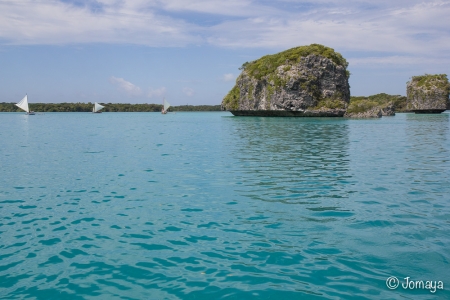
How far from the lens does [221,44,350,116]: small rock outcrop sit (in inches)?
3878

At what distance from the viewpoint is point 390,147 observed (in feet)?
100

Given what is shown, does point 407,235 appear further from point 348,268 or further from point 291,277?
point 291,277

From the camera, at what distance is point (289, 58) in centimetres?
10488

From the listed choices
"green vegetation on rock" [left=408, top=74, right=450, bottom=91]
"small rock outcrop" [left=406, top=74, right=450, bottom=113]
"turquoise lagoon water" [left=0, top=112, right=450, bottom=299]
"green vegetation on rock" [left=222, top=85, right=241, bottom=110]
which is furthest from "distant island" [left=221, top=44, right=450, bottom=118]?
"turquoise lagoon water" [left=0, top=112, right=450, bottom=299]

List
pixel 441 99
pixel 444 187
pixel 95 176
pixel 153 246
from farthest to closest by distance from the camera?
pixel 441 99 < pixel 95 176 < pixel 444 187 < pixel 153 246

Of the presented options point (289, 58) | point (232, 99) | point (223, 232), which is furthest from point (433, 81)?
point (223, 232)

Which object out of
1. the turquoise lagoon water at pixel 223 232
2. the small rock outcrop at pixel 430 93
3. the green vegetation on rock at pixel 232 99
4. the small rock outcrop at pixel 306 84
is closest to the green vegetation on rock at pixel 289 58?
the small rock outcrop at pixel 306 84

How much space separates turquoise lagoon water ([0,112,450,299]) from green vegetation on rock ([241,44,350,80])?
3467 inches

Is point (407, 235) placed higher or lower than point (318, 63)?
lower

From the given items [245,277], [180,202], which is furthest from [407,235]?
[180,202]

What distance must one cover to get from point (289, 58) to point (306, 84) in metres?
11.0

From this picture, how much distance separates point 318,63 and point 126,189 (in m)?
93.4

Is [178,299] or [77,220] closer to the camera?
[178,299]

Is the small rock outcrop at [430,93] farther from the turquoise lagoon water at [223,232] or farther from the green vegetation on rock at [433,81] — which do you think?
the turquoise lagoon water at [223,232]
